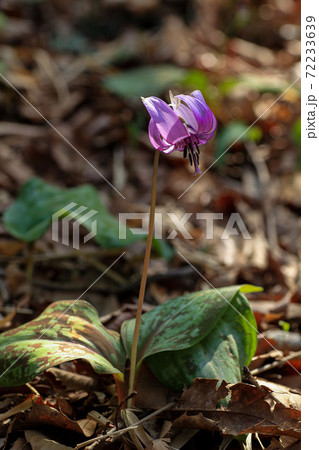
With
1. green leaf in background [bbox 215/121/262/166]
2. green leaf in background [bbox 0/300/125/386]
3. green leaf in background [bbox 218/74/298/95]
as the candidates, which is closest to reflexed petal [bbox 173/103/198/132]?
green leaf in background [bbox 0/300/125/386]

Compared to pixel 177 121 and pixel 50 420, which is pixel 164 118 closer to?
pixel 177 121

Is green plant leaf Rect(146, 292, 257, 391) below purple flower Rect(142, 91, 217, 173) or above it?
below

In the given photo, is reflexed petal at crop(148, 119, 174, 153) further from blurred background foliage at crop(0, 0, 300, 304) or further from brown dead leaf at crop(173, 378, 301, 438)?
blurred background foliage at crop(0, 0, 300, 304)

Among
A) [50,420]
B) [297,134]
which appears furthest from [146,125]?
[50,420]

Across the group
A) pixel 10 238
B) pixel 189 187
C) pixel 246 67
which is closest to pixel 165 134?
pixel 10 238

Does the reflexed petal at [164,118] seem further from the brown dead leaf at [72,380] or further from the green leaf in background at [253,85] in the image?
the green leaf in background at [253,85]
